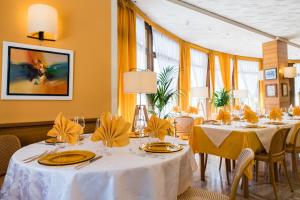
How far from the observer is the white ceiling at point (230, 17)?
4805 millimetres

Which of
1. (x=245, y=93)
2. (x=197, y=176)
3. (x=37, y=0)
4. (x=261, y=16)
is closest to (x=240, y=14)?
(x=261, y=16)

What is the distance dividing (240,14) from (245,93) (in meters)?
2.95

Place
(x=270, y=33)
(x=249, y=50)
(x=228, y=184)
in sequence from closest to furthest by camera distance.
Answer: (x=228, y=184) < (x=270, y=33) < (x=249, y=50)

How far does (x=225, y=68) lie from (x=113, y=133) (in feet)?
30.2

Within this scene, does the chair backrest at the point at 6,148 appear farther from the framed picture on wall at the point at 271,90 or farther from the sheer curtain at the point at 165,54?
the framed picture on wall at the point at 271,90

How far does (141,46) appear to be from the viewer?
5.41 m

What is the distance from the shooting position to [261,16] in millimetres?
5488

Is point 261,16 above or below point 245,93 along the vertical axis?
above

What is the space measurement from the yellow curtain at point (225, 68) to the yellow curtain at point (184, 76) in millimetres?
2609

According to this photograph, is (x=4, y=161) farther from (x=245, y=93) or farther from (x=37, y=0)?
(x=245, y=93)

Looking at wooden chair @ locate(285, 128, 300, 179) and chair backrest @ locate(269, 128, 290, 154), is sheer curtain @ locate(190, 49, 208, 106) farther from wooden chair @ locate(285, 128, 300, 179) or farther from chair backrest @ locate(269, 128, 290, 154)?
chair backrest @ locate(269, 128, 290, 154)

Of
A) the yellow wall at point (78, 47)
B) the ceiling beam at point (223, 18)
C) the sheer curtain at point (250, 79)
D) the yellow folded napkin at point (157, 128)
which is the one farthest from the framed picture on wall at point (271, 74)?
the yellow folded napkin at point (157, 128)

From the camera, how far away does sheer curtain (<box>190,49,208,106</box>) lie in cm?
834

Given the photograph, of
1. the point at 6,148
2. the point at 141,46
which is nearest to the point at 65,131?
the point at 6,148
